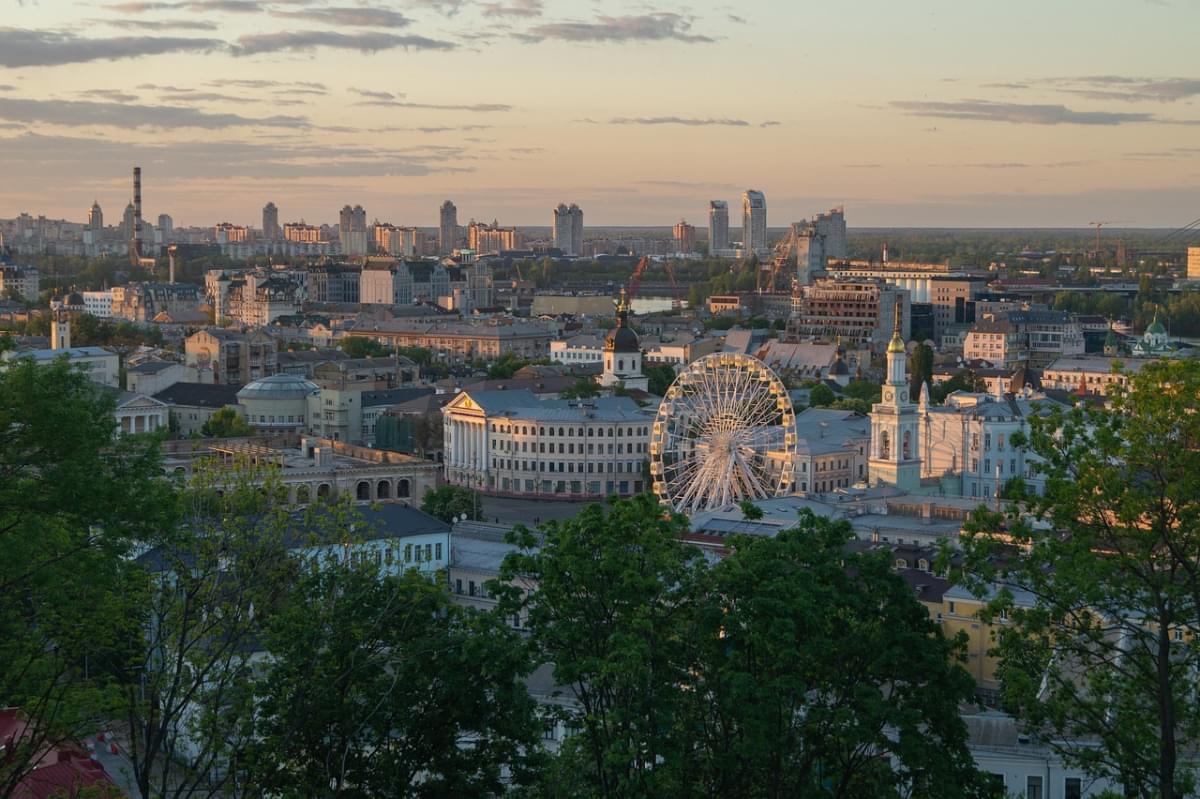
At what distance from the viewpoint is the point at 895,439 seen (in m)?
51.9

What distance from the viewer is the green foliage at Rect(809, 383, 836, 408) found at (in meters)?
76.0

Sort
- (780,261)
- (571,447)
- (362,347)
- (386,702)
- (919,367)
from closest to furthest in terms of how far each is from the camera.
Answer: (386,702) → (571,447) → (919,367) → (362,347) → (780,261)

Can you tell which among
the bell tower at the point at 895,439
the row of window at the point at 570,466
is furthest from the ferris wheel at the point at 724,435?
the row of window at the point at 570,466

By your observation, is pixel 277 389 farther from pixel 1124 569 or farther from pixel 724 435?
pixel 1124 569

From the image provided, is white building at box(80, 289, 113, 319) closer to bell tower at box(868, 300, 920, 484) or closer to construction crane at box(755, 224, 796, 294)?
construction crane at box(755, 224, 796, 294)

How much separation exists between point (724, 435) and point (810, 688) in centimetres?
3096

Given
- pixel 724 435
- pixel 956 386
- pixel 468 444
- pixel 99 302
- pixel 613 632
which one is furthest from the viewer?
pixel 99 302

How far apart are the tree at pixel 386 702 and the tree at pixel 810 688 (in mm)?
1673

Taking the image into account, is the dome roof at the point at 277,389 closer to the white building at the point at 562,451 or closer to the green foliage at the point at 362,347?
the white building at the point at 562,451

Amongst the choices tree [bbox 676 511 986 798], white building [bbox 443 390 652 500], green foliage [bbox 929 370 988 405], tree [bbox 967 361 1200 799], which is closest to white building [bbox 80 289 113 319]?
green foliage [bbox 929 370 988 405]

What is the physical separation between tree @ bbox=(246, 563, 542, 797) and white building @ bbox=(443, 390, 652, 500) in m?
45.7

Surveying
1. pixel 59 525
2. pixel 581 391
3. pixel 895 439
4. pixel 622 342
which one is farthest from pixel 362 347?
pixel 59 525

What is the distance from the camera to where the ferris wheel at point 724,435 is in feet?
160

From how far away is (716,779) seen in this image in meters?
17.6
